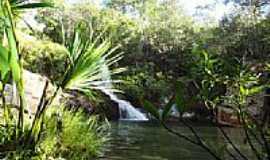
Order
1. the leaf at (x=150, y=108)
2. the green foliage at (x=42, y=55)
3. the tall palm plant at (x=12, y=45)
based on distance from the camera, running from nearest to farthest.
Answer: the leaf at (x=150, y=108) < the tall palm plant at (x=12, y=45) < the green foliage at (x=42, y=55)

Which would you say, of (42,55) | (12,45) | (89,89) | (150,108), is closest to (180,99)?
(150,108)

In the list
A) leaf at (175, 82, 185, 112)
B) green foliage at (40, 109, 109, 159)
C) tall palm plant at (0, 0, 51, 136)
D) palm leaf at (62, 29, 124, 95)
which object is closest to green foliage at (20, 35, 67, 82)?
green foliage at (40, 109, 109, 159)

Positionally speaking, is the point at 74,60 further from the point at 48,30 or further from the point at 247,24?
the point at 48,30

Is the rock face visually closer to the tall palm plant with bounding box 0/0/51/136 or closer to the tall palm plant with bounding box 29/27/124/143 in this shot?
the tall palm plant with bounding box 29/27/124/143

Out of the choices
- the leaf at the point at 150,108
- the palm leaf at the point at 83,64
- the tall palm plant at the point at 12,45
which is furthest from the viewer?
the palm leaf at the point at 83,64

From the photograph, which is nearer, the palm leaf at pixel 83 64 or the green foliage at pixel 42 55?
the palm leaf at pixel 83 64

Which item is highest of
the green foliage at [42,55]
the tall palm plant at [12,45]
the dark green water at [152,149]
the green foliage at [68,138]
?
the green foliage at [42,55]

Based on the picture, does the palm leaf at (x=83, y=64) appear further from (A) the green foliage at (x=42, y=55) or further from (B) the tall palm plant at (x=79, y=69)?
(A) the green foliage at (x=42, y=55)

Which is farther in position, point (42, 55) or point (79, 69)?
point (42, 55)

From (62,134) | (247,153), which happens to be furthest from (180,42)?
(62,134)

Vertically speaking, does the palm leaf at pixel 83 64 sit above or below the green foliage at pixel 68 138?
above

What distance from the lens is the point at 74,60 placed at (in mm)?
5016

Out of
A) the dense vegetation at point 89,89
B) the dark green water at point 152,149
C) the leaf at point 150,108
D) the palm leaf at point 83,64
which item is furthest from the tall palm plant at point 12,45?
the dark green water at point 152,149

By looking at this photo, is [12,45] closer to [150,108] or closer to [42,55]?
[150,108]
